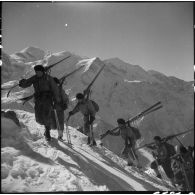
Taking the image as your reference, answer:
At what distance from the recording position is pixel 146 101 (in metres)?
147

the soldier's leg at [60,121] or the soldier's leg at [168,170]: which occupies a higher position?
the soldier's leg at [60,121]

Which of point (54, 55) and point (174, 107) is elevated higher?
point (54, 55)

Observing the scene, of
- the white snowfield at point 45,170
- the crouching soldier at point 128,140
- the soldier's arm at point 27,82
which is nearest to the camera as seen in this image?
the white snowfield at point 45,170

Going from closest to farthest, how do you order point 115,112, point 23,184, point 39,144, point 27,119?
point 23,184 < point 39,144 < point 27,119 < point 115,112

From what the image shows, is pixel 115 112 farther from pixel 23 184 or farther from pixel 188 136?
pixel 23 184

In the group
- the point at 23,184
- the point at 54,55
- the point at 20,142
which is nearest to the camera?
the point at 23,184

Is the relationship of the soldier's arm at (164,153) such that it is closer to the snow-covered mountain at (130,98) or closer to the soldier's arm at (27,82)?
the soldier's arm at (27,82)

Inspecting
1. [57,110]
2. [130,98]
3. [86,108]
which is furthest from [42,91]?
[130,98]

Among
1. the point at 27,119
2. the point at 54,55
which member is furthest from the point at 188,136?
the point at 27,119

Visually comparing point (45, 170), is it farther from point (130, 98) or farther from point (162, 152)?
point (130, 98)

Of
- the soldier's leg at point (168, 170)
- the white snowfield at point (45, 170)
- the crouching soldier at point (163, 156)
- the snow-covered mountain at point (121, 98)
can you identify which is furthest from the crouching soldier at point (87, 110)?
the snow-covered mountain at point (121, 98)

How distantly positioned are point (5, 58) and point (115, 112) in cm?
8078

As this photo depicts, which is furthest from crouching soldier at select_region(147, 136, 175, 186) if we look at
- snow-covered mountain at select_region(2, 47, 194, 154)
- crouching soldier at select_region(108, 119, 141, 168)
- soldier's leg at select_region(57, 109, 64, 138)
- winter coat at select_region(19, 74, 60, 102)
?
snow-covered mountain at select_region(2, 47, 194, 154)

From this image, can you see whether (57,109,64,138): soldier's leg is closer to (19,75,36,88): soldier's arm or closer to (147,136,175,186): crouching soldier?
(19,75,36,88): soldier's arm
